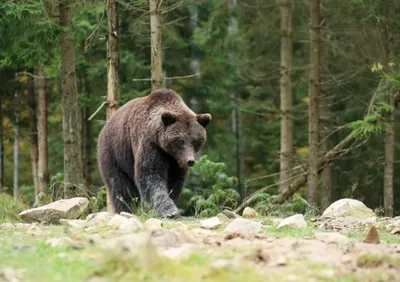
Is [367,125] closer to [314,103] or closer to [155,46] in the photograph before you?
[314,103]

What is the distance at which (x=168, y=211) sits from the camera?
1224 cm

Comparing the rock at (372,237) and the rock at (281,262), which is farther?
the rock at (372,237)

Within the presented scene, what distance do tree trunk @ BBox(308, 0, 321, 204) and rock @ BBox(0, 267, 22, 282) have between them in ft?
52.9

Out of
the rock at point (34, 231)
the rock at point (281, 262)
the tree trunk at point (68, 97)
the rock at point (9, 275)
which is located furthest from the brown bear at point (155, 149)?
the rock at point (9, 275)

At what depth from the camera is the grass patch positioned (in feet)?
22.8

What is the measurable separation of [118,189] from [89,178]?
15.4 m

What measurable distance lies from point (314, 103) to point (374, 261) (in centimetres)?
1565

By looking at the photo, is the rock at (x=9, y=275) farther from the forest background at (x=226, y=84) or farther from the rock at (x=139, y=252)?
the forest background at (x=226, y=84)

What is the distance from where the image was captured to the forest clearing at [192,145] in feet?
23.0

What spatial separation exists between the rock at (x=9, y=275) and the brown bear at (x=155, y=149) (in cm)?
578

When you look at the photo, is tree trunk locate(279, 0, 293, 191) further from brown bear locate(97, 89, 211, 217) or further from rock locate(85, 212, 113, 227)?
rock locate(85, 212, 113, 227)

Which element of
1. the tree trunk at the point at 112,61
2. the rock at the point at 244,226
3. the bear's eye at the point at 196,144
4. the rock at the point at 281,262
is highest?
the tree trunk at the point at 112,61

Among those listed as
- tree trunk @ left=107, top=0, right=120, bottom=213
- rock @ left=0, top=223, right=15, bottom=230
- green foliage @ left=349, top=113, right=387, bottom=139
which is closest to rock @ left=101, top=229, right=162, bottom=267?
rock @ left=0, top=223, right=15, bottom=230

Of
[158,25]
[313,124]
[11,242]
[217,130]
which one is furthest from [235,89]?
[11,242]
